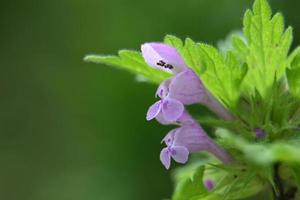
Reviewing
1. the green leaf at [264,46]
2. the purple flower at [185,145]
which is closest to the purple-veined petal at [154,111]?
the purple flower at [185,145]

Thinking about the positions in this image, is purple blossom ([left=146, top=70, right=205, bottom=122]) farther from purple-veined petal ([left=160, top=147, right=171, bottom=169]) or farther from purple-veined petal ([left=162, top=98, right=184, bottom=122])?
purple-veined petal ([left=160, top=147, right=171, bottom=169])

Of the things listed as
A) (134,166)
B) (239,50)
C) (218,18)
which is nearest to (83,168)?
(134,166)

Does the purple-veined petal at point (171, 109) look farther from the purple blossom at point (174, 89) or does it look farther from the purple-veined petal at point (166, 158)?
the purple-veined petal at point (166, 158)

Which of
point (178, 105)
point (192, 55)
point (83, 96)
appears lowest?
point (83, 96)

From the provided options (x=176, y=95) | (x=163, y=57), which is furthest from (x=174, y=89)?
(x=163, y=57)

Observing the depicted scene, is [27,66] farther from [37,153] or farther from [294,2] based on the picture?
[294,2]

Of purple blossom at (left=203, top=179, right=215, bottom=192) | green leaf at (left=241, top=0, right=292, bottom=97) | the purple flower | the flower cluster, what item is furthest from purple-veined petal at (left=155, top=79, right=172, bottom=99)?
purple blossom at (left=203, top=179, right=215, bottom=192)

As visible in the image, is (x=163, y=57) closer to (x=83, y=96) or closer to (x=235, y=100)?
(x=235, y=100)

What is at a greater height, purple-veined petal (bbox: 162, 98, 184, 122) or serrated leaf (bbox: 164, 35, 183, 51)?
serrated leaf (bbox: 164, 35, 183, 51)
